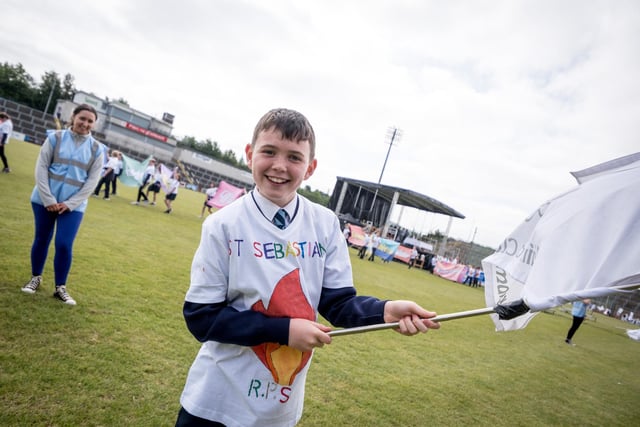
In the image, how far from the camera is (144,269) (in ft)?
19.0

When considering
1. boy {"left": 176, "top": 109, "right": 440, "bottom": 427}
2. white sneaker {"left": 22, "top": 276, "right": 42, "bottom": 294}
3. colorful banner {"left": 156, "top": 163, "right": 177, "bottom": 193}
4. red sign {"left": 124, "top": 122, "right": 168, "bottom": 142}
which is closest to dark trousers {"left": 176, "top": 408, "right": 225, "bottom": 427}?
boy {"left": 176, "top": 109, "right": 440, "bottom": 427}

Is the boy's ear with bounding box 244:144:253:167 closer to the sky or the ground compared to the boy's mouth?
closer to the sky

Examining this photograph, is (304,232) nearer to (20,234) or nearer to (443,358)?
(443,358)

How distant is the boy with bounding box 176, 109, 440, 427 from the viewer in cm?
131

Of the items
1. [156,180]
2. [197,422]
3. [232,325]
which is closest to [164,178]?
[156,180]

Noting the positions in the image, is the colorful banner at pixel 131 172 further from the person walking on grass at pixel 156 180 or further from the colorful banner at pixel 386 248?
the colorful banner at pixel 386 248

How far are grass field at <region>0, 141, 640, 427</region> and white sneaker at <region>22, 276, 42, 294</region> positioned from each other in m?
0.10

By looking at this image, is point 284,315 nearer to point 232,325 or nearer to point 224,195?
point 232,325

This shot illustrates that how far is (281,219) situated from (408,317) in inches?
27.4

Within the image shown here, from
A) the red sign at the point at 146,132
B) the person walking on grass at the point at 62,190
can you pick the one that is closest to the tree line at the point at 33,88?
the red sign at the point at 146,132

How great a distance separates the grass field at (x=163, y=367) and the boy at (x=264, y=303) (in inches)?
60.4

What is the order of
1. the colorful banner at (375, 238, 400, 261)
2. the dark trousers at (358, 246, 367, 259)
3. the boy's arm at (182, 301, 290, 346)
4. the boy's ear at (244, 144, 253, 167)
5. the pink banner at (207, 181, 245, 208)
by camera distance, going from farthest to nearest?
the colorful banner at (375, 238, 400, 261), the dark trousers at (358, 246, 367, 259), the pink banner at (207, 181, 245, 208), the boy's ear at (244, 144, 253, 167), the boy's arm at (182, 301, 290, 346)

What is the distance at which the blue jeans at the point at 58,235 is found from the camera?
3.60 m

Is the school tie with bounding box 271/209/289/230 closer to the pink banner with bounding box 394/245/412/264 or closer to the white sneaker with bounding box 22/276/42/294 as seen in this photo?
the white sneaker with bounding box 22/276/42/294
